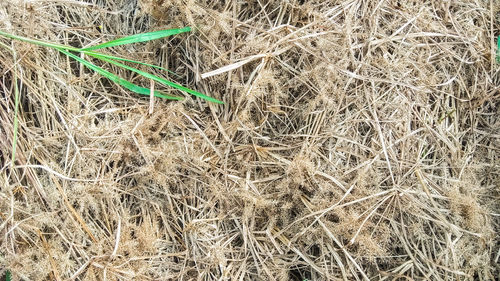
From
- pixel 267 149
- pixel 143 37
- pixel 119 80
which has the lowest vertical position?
pixel 267 149

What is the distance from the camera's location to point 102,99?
190cm

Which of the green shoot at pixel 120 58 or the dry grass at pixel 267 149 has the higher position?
the green shoot at pixel 120 58

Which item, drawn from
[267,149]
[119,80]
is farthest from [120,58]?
[267,149]

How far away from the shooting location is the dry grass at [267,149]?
5.62 feet

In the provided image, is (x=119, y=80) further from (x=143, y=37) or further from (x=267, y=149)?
(x=267, y=149)

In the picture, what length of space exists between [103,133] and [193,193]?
16.8 inches

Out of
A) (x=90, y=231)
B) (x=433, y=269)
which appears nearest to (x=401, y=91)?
(x=433, y=269)

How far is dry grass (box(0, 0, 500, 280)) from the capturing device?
1713mm

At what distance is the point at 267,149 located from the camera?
5.87 ft

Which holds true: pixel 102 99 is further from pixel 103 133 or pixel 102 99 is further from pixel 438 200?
pixel 438 200

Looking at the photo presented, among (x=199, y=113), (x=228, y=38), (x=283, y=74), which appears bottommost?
(x=199, y=113)

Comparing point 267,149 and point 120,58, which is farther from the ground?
point 120,58

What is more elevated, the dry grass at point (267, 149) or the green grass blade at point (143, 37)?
the green grass blade at point (143, 37)

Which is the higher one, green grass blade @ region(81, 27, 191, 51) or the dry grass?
green grass blade @ region(81, 27, 191, 51)
